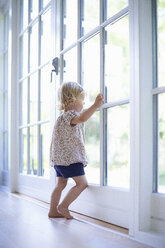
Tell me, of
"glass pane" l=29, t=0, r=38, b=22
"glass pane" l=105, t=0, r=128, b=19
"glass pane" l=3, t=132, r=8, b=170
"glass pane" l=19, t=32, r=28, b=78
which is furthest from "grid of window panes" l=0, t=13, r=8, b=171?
"glass pane" l=105, t=0, r=128, b=19

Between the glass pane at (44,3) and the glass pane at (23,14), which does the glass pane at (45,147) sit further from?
the glass pane at (23,14)

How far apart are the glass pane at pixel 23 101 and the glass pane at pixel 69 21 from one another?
0.91 metres

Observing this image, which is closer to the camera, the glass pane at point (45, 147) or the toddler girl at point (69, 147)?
the toddler girl at point (69, 147)

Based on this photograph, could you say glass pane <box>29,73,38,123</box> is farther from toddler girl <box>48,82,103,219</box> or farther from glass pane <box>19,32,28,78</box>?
toddler girl <box>48,82,103,219</box>

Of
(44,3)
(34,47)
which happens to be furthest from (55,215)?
(44,3)

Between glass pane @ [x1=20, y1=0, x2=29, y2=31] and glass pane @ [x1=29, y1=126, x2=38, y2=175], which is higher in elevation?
glass pane @ [x1=20, y1=0, x2=29, y2=31]

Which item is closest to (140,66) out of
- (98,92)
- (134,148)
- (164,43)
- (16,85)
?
(164,43)

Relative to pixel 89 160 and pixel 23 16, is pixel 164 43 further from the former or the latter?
pixel 23 16

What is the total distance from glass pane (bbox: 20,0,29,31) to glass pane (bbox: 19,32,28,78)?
105 millimetres

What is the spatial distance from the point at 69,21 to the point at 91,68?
19.5 inches

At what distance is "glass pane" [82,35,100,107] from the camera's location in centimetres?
198

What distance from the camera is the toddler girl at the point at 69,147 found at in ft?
6.33

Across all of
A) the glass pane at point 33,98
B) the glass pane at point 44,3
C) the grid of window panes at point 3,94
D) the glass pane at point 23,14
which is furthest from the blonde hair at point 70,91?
the grid of window panes at point 3,94

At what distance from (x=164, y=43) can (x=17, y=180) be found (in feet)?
7.12
